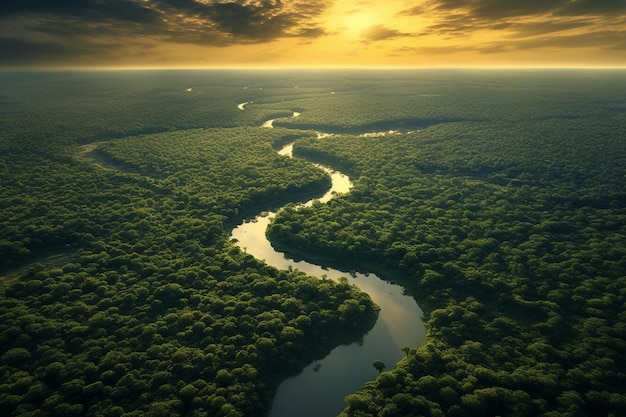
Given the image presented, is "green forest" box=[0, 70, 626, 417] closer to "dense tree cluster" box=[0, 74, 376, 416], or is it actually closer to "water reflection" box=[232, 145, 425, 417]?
"dense tree cluster" box=[0, 74, 376, 416]

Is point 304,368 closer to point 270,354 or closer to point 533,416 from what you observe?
point 270,354

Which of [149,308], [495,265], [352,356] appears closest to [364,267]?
[352,356]

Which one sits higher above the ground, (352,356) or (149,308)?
(149,308)

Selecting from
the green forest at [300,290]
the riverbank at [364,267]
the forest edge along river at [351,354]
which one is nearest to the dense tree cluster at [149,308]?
the green forest at [300,290]

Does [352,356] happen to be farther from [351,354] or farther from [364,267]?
[364,267]

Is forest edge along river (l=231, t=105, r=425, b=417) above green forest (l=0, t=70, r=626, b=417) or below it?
below

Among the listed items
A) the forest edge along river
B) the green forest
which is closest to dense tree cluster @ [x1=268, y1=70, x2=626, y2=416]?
the green forest

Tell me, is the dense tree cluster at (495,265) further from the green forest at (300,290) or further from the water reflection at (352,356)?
the water reflection at (352,356)

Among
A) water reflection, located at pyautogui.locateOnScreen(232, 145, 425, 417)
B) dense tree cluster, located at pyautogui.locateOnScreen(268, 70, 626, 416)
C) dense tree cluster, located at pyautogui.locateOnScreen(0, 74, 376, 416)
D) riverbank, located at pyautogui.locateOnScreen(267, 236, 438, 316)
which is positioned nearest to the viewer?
dense tree cluster, located at pyautogui.locateOnScreen(268, 70, 626, 416)

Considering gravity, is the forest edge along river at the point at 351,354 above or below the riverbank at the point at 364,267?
below
